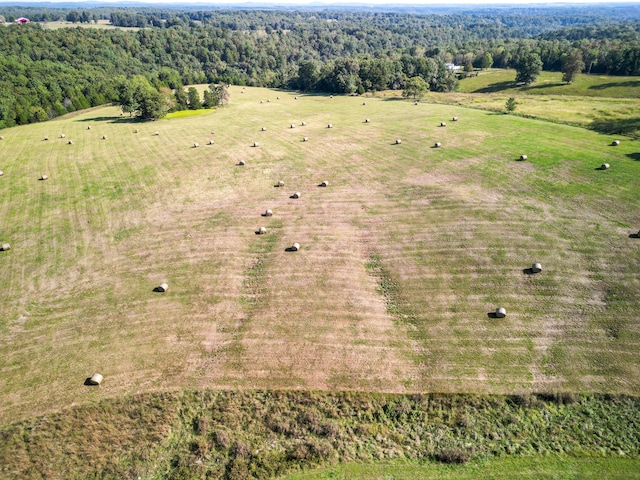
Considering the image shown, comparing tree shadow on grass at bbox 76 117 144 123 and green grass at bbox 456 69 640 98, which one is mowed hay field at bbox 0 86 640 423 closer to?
tree shadow on grass at bbox 76 117 144 123

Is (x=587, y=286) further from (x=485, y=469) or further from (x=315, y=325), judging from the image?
(x=315, y=325)

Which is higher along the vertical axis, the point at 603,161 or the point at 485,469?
the point at 603,161

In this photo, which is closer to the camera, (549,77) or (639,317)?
(639,317)

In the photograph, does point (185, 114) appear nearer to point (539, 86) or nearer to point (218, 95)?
point (218, 95)

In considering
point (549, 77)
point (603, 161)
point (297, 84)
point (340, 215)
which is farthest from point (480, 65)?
point (340, 215)

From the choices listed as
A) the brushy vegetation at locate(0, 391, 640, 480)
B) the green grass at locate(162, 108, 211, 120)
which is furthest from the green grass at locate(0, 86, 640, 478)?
the green grass at locate(162, 108, 211, 120)
